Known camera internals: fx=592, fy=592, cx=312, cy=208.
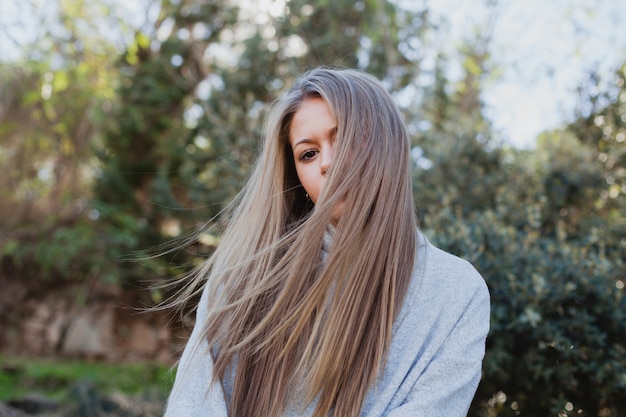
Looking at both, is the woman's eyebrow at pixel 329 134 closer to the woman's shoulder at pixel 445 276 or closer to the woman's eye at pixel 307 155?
the woman's eye at pixel 307 155

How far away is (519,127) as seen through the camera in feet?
18.7

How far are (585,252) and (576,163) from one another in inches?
55.5

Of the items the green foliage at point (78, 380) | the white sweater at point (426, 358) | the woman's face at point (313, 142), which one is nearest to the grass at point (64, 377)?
the green foliage at point (78, 380)

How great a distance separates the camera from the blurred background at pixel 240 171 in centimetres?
283

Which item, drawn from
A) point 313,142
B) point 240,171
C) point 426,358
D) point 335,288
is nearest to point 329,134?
point 313,142

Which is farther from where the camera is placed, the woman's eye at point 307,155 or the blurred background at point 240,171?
the blurred background at point 240,171

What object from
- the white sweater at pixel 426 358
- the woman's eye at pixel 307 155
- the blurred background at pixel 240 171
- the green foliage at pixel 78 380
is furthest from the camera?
the green foliage at pixel 78 380

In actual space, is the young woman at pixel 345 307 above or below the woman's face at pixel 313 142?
below

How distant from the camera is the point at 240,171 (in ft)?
18.9

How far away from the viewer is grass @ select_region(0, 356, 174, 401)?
20.9ft

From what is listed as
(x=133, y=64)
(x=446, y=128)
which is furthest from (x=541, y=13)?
(x=133, y=64)

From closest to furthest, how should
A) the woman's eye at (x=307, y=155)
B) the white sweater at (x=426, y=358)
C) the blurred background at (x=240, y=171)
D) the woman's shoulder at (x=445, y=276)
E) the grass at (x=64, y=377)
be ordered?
the white sweater at (x=426, y=358) < the woman's shoulder at (x=445, y=276) < the woman's eye at (x=307, y=155) < the blurred background at (x=240, y=171) < the grass at (x=64, y=377)

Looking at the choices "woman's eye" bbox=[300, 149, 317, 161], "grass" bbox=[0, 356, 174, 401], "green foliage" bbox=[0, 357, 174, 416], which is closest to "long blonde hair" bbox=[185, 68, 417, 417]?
"woman's eye" bbox=[300, 149, 317, 161]

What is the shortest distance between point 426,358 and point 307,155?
0.74 meters
